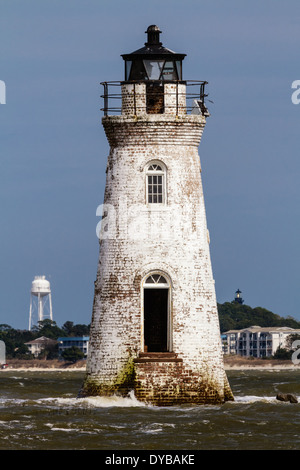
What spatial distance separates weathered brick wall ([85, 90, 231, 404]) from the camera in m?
31.8

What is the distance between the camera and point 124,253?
3209 cm

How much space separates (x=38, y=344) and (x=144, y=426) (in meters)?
102

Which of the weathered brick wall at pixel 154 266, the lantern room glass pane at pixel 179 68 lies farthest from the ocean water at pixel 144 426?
the lantern room glass pane at pixel 179 68

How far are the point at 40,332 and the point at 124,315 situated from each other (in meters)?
109

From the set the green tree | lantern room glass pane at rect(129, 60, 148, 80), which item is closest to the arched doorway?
lantern room glass pane at rect(129, 60, 148, 80)

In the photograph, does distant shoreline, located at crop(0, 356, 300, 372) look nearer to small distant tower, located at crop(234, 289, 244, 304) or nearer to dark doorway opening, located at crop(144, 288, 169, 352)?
small distant tower, located at crop(234, 289, 244, 304)

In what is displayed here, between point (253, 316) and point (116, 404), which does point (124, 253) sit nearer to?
point (116, 404)

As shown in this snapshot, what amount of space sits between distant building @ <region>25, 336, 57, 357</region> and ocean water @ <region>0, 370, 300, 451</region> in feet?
303

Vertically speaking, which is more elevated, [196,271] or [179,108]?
[179,108]

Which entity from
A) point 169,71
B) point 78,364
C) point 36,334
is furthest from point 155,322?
point 36,334

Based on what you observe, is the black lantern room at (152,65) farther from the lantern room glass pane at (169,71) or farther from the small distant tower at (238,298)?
the small distant tower at (238,298)

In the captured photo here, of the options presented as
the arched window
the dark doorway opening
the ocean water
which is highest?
the arched window
